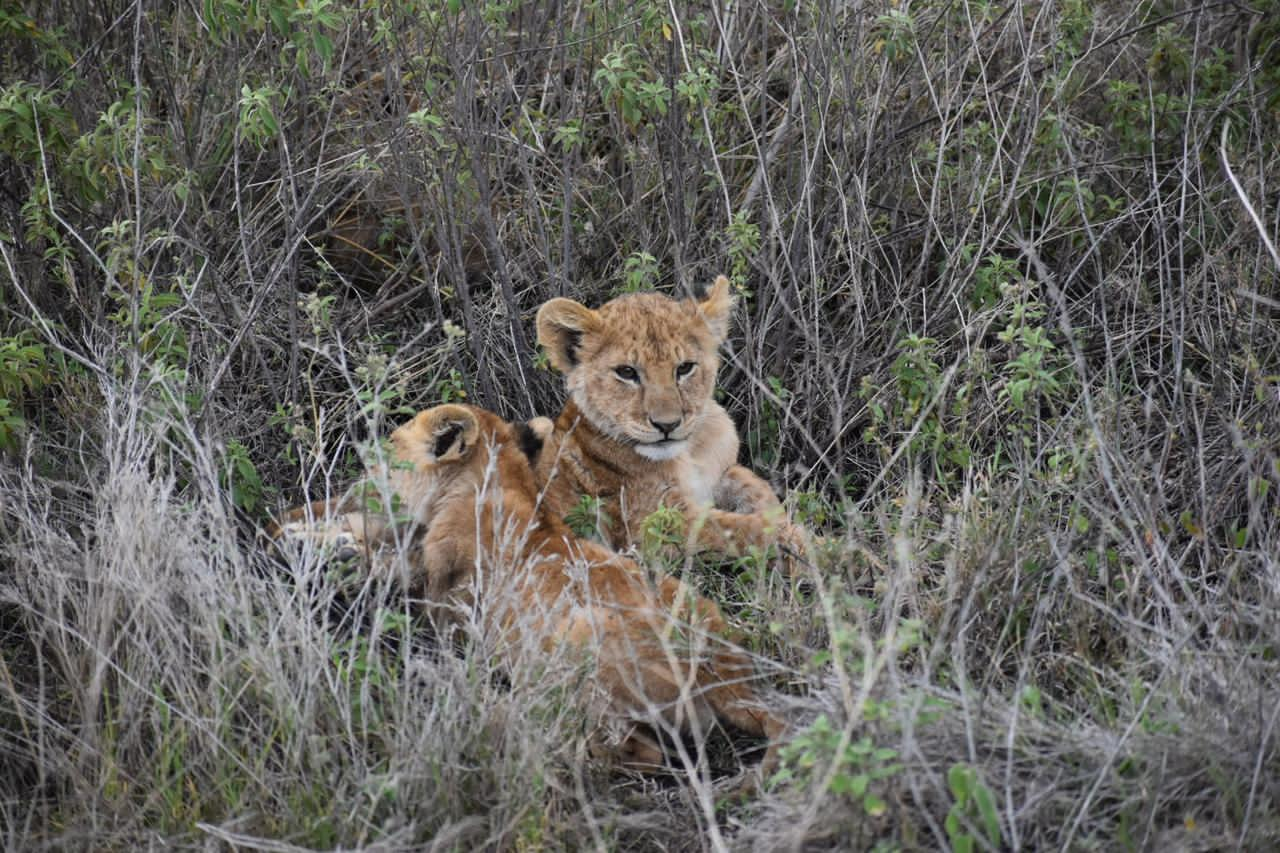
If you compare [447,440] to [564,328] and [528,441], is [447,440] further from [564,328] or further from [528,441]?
[564,328]

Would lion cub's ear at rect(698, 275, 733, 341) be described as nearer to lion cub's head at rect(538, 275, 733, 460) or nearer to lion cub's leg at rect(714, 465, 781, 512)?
lion cub's head at rect(538, 275, 733, 460)

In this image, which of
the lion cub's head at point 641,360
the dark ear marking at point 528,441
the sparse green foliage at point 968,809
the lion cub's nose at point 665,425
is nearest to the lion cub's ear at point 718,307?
the lion cub's head at point 641,360

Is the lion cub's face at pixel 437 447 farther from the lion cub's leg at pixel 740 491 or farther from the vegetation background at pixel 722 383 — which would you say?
the lion cub's leg at pixel 740 491

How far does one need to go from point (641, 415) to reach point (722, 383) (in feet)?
2.59

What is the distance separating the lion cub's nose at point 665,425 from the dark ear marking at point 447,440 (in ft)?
2.65

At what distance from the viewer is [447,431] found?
508 cm

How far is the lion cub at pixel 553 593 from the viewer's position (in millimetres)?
4211

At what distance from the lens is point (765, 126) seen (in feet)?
20.4

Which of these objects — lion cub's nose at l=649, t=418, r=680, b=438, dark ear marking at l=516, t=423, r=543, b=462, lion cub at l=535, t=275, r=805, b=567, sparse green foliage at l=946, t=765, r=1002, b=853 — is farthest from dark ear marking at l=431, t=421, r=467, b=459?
sparse green foliage at l=946, t=765, r=1002, b=853

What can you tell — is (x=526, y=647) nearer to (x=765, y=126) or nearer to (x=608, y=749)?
(x=608, y=749)

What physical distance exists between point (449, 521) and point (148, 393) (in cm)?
112

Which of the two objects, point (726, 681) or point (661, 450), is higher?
point (726, 681)

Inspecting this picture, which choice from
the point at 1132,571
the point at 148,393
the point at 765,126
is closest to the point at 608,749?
the point at 1132,571

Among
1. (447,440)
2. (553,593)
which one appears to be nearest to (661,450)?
(447,440)
